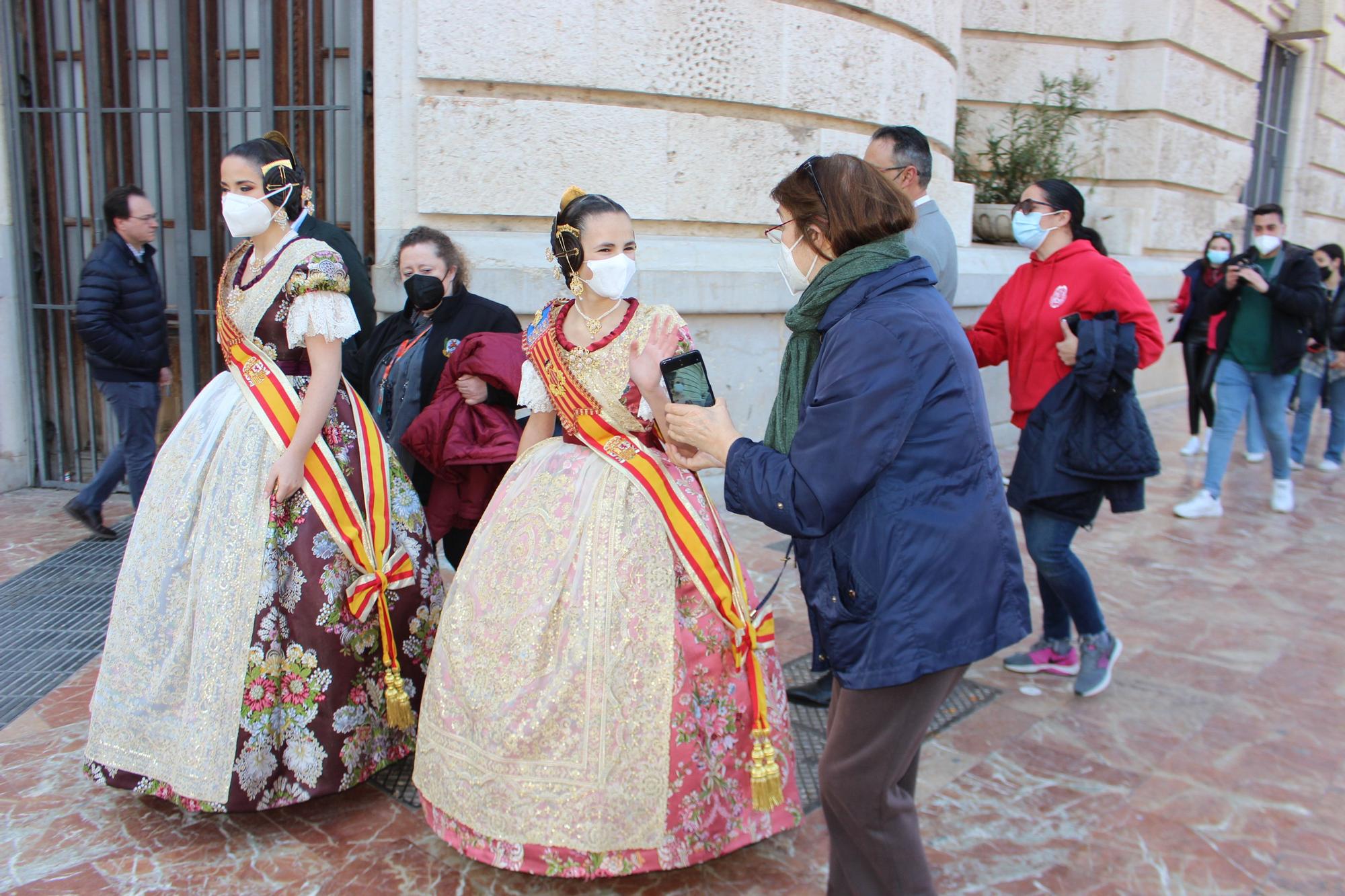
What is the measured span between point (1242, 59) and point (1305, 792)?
10463 millimetres

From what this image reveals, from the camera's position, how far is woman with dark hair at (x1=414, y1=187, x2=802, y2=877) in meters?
2.59

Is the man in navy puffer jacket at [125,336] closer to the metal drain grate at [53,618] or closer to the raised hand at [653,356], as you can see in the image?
the metal drain grate at [53,618]

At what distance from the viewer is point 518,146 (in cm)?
547

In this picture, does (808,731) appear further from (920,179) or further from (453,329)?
(920,179)

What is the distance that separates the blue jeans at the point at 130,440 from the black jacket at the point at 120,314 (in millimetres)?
57

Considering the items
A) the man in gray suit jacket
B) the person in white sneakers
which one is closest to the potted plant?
the person in white sneakers

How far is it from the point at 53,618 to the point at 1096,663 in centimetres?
435

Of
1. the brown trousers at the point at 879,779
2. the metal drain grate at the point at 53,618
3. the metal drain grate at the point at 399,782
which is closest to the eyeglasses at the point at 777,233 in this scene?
the brown trousers at the point at 879,779

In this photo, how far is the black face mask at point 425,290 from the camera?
13.0 ft

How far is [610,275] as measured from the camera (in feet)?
9.69

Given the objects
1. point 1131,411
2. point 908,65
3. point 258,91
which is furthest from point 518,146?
point 1131,411

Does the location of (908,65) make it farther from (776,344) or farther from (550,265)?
(550,265)

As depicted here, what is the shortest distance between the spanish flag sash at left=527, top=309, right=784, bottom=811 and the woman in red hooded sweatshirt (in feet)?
4.62

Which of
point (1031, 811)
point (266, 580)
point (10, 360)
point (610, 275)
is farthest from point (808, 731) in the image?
point (10, 360)
